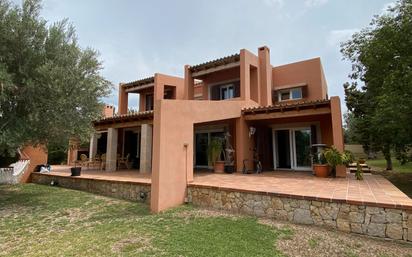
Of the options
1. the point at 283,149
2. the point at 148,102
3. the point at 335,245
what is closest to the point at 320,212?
the point at 335,245

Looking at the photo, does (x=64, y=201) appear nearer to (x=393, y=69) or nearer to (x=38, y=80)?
(x=38, y=80)

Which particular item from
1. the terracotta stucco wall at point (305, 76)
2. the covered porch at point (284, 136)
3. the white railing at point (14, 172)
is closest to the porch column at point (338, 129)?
the covered porch at point (284, 136)

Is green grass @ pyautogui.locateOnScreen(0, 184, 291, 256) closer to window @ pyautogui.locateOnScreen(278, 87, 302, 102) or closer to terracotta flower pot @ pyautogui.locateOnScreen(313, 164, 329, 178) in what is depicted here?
terracotta flower pot @ pyautogui.locateOnScreen(313, 164, 329, 178)

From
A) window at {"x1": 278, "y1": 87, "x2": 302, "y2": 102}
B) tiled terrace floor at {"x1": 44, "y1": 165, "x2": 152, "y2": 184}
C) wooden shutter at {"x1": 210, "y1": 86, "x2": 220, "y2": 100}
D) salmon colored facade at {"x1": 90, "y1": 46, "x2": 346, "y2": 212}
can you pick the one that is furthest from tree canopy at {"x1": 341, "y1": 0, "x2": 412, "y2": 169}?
tiled terrace floor at {"x1": 44, "y1": 165, "x2": 152, "y2": 184}

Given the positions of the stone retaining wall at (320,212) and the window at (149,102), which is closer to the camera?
the stone retaining wall at (320,212)

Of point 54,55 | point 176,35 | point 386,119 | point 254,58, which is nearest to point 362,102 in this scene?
point 386,119

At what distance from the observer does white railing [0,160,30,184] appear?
14.8 metres

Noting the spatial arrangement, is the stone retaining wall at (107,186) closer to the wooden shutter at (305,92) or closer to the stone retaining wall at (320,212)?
the stone retaining wall at (320,212)

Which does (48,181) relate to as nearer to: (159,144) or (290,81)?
(159,144)

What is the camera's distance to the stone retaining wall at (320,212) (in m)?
5.61

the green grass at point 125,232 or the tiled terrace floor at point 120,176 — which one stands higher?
the tiled terrace floor at point 120,176

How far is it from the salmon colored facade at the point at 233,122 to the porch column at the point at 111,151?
0.06 meters

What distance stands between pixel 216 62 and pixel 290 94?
595 centimetres

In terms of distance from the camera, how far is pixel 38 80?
938 cm
